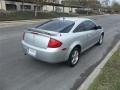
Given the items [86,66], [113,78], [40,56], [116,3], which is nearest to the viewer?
[113,78]

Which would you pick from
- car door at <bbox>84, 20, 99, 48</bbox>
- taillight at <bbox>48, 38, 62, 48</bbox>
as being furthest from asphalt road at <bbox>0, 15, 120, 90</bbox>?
taillight at <bbox>48, 38, 62, 48</bbox>

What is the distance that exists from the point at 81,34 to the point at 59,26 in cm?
83

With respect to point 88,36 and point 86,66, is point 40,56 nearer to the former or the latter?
point 86,66

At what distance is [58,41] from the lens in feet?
Answer: 17.3

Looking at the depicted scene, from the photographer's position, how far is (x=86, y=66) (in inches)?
245

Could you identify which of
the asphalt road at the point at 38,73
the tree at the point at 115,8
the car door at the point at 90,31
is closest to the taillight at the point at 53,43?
the asphalt road at the point at 38,73

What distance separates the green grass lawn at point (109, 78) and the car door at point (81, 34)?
3.62 ft

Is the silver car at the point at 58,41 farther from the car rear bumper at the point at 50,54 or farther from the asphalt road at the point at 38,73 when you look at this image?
the asphalt road at the point at 38,73

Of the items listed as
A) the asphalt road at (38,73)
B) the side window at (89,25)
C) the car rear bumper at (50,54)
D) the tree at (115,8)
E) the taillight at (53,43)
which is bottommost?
the asphalt road at (38,73)

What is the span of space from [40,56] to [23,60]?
1.23 meters

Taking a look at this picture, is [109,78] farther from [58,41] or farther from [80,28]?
[80,28]

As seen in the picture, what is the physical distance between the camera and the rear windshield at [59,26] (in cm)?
598

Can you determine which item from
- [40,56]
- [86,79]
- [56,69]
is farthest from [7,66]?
[86,79]

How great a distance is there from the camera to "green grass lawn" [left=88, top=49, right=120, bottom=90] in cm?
444
